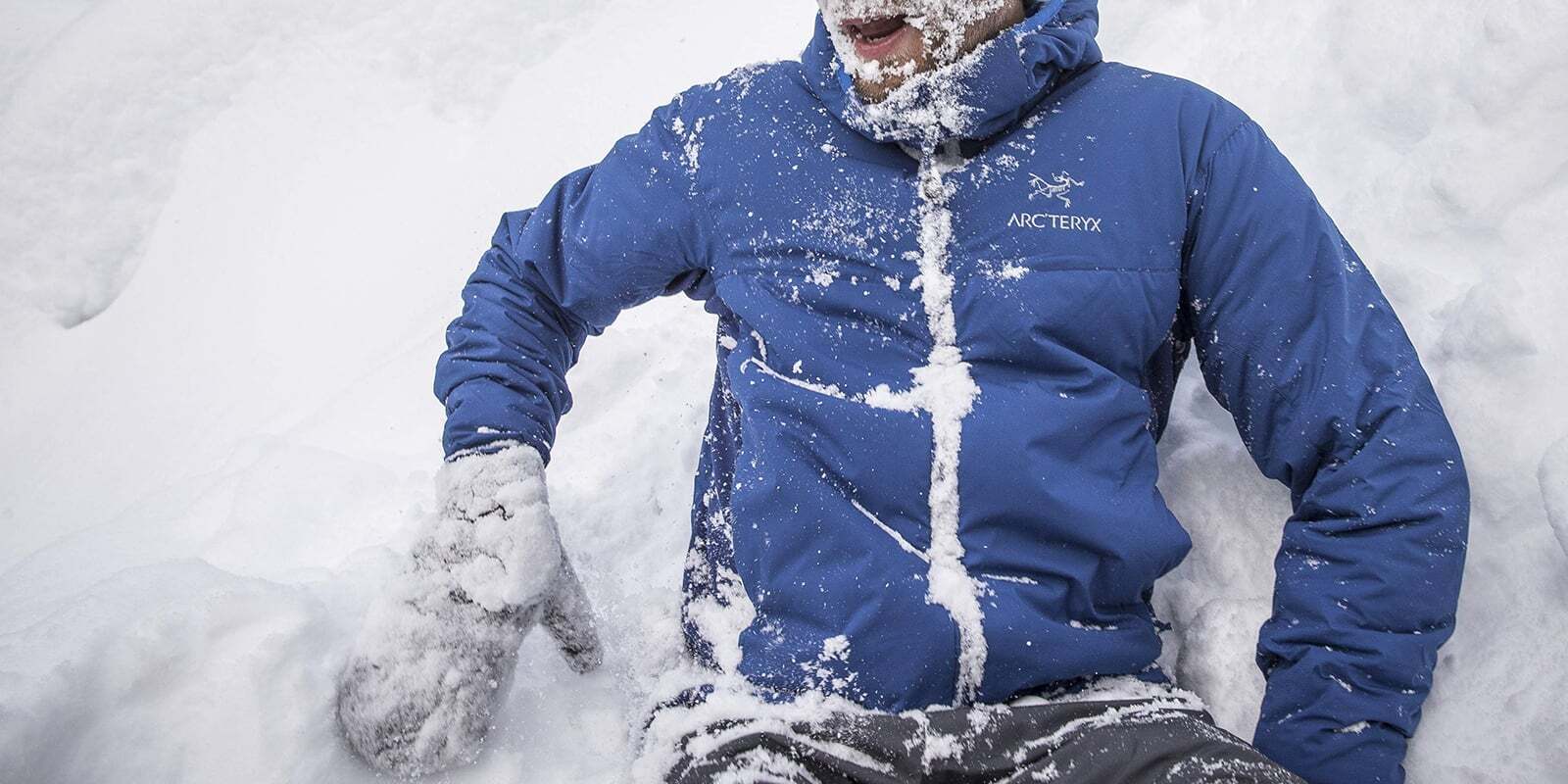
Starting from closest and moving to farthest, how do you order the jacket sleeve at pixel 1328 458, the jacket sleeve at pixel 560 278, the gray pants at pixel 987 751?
the gray pants at pixel 987 751 < the jacket sleeve at pixel 1328 458 < the jacket sleeve at pixel 560 278

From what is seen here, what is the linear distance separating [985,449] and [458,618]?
0.82 meters

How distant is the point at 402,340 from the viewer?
2.84 metres

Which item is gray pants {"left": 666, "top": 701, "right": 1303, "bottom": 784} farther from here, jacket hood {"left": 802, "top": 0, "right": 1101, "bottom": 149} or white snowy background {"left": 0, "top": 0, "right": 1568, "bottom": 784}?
jacket hood {"left": 802, "top": 0, "right": 1101, "bottom": 149}

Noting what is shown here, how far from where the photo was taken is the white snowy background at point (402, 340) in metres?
1.54

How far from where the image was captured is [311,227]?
302 cm

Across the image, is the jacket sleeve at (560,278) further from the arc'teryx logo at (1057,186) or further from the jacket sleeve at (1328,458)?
the jacket sleeve at (1328,458)

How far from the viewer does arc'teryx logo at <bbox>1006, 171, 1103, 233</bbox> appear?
5.04 ft

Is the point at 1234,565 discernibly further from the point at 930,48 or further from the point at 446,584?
the point at 446,584

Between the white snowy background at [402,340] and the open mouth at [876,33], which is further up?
the open mouth at [876,33]

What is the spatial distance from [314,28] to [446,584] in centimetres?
238

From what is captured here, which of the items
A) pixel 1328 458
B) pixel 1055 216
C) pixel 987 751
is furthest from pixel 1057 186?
pixel 987 751

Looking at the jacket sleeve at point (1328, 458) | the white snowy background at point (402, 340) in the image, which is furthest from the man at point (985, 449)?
the white snowy background at point (402, 340)

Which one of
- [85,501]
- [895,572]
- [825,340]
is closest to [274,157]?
[85,501]

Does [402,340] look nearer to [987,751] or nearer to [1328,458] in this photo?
[987,751]
